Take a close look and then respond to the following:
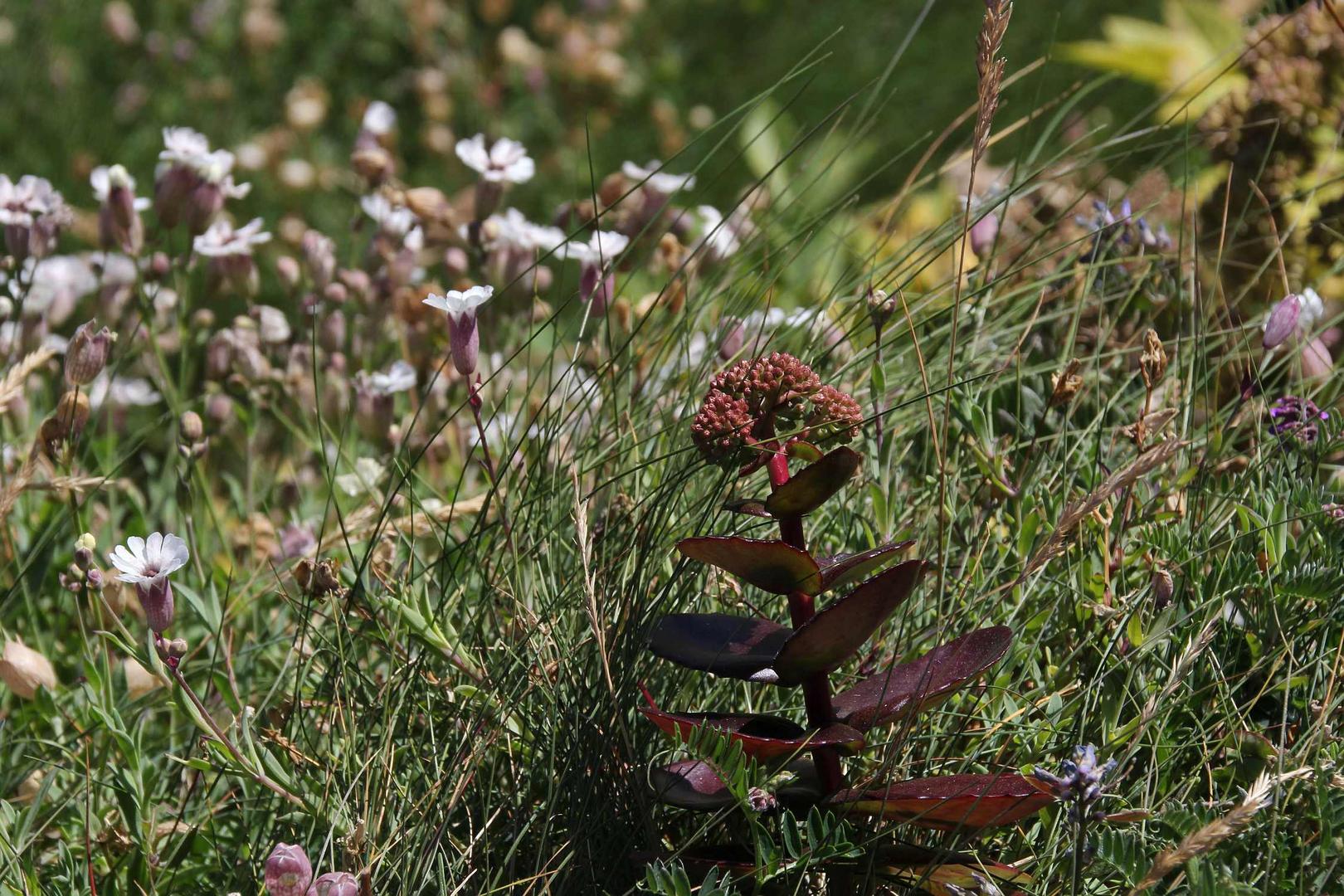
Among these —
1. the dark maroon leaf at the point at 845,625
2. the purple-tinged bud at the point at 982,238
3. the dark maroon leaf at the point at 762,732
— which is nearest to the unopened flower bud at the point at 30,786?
the dark maroon leaf at the point at 762,732

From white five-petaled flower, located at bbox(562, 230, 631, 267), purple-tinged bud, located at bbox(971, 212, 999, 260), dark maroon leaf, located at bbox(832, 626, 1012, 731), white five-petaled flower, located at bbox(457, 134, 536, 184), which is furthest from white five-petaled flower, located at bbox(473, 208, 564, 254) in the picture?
dark maroon leaf, located at bbox(832, 626, 1012, 731)

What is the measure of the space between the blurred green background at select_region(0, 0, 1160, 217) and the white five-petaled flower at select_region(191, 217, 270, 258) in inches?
91.3

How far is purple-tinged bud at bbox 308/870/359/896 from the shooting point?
3.30 feet

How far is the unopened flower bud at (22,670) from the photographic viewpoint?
1.45 m

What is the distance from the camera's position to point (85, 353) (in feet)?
4.98

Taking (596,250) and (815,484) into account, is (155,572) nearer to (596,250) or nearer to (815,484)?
(815,484)

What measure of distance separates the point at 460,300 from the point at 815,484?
44cm

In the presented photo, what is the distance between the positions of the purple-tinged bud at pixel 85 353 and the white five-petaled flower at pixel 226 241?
18.8 inches

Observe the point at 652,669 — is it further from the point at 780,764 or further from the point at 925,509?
Answer: the point at 925,509

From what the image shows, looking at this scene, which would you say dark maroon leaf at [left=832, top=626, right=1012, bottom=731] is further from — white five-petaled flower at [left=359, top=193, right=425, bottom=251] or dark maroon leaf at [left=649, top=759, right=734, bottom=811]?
white five-petaled flower at [left=359, top=193, right=425, bottom=251]

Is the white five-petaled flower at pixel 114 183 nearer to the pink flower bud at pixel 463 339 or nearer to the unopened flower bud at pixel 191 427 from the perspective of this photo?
Answer: the unopened flower bud at pixel 191 427

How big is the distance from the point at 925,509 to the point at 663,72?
12.7 ft

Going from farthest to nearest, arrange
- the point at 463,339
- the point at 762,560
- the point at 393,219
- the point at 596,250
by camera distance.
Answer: the point at 393,219 < the point at 596,250 < the point at 463,339 < the point at 762,560

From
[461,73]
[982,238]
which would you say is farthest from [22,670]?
[461,73]
